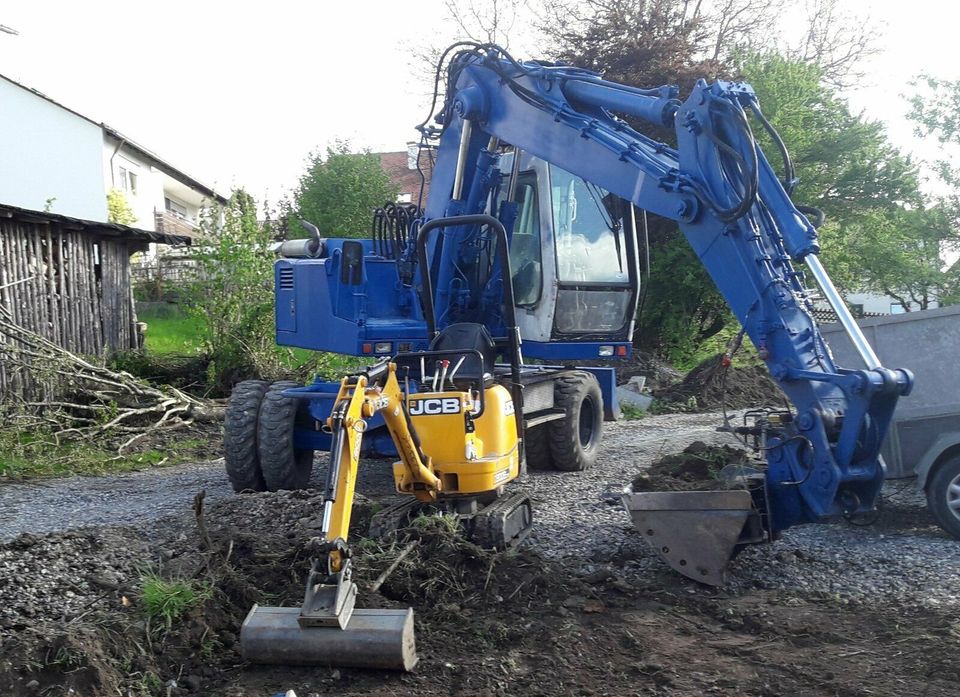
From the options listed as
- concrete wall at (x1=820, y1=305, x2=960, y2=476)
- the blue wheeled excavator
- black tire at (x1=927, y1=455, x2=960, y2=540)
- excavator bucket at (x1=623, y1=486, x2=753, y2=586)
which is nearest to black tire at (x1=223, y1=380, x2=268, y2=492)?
the blue wheeled excavator

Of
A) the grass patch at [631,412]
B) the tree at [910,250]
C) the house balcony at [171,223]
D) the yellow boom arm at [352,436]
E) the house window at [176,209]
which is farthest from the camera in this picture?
the house window at [176,209]

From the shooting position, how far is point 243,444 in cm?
792

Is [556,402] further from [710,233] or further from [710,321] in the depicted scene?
[710,321]

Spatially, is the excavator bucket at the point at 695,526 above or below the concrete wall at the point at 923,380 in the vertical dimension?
below

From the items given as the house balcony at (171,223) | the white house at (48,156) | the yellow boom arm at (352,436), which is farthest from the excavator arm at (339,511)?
the house balcony at (171,223)

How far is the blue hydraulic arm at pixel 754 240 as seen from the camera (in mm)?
5379

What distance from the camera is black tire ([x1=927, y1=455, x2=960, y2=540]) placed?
6.21 m

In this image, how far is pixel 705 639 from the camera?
473cm

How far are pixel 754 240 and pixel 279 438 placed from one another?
4046mm

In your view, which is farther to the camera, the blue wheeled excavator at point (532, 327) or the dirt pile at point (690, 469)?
the dirt pile at point (690, 469)

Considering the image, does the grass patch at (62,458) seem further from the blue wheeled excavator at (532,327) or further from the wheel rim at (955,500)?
the wheel rim at (955,500)

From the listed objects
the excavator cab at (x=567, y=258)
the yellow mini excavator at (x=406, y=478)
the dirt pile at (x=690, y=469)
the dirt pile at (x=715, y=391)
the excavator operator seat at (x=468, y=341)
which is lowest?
the dirt pile at (x=715, y=391)

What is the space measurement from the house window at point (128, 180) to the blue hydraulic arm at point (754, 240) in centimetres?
2955

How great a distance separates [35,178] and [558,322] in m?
20.9
